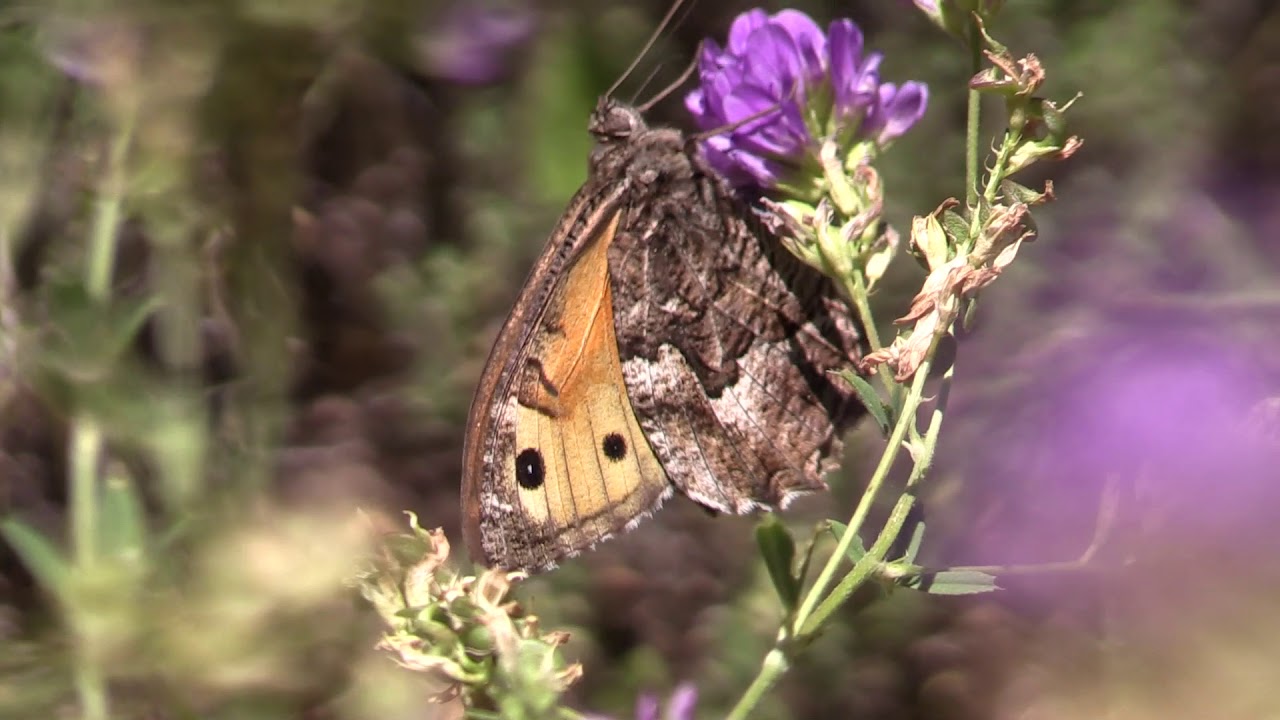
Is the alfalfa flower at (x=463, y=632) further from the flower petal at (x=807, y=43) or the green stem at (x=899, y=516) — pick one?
the flower petal at (x=807, y=43)

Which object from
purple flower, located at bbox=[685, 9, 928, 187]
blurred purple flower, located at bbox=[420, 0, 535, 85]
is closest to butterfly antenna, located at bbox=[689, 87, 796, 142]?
purple flower, located at bbox=[685, 9, 928, 187]

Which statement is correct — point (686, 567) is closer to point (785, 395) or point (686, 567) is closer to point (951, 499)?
point (951, 499)

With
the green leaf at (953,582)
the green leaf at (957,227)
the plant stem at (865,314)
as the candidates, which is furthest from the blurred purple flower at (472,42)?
the green leaf at (953,582)

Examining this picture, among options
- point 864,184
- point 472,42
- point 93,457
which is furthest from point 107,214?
point 864,184

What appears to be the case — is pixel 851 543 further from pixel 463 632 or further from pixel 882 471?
pixel 463 632

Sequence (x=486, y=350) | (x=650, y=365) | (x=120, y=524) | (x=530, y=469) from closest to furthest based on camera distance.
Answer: (x=530, y=469) → (x=650, y=365) → (x=120, y=524) → (x=486, y=350)

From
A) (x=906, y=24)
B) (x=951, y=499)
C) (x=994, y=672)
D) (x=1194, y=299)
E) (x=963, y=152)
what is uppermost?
(x=906, y=24)

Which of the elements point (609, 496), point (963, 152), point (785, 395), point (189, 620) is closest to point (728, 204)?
point (785, 395)
